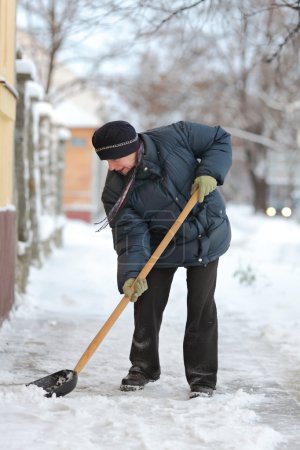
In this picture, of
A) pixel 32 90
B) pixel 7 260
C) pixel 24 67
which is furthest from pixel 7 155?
pixel 32 90

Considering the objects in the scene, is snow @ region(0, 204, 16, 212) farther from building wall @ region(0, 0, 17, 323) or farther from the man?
the man

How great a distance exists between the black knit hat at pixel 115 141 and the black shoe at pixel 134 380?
1.27 m

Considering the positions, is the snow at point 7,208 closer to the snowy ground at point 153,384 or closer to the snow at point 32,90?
the snowy ground at point 153,384

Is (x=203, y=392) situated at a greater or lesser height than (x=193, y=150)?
lesser

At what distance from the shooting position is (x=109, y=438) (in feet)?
13.1

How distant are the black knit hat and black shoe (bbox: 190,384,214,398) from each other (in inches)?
52.7

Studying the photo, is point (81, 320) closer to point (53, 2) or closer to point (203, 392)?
point (203, 392)

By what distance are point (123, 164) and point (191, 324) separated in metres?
1.01

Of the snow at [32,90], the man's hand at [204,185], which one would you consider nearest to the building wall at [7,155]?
the snow at [32,90]

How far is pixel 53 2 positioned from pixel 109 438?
19.5 metres

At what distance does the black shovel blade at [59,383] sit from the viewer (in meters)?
4.76

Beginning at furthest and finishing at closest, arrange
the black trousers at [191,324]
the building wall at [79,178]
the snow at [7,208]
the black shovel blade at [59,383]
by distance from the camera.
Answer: the building wall at [79,178]
the snow at [7,208]
the black trousers at [191,324]
the black shovel blade at [59,383]

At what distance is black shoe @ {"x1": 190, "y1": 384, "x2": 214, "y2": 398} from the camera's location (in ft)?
16.1

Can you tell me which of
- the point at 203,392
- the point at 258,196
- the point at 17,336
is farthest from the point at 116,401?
the point at 258,196
